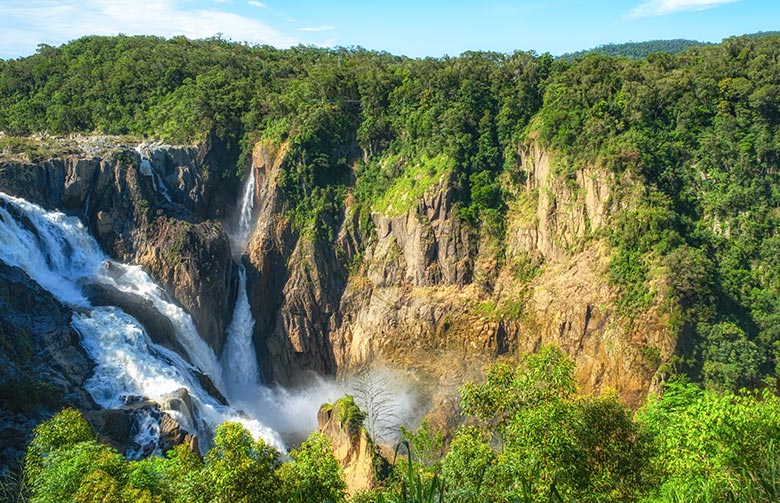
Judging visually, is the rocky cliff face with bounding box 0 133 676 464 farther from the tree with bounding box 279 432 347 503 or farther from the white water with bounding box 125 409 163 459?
the tree with bounding box 279 432 347 503

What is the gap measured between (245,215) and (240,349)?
1046 centimetres

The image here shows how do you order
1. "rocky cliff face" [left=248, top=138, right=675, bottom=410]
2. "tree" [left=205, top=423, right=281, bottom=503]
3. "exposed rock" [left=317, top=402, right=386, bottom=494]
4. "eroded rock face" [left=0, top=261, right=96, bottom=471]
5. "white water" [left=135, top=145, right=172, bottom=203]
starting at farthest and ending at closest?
"white water" [left=135, top=145, right=172, bottom=203]
"rocky cliff face" [left=248, top=138, right=675, bottom=410]
"exposed rock" [left=317, top=402, right=386, bottom=494]
"eroded rock face" [left=0, top=261, right=96, bottom=471]
"tree" [left=205, top=423, right=281, bottom=503]

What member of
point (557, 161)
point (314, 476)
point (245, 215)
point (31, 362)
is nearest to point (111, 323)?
point (31, 362)

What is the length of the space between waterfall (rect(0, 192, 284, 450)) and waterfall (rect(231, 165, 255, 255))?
880 centimetres

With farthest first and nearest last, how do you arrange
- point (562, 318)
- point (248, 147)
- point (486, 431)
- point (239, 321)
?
point (248, 147) < point (239, 321) < point (562, 318) < point (486, 431)

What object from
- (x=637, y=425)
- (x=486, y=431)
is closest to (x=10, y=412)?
(x=486, y=431)

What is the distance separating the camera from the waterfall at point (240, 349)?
1563 inches

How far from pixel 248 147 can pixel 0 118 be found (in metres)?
20.1

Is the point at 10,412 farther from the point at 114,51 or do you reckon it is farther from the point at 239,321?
the point at 114,51

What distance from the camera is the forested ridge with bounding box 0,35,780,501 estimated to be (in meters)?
12.7

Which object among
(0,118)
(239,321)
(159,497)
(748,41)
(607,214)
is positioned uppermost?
(748,41)

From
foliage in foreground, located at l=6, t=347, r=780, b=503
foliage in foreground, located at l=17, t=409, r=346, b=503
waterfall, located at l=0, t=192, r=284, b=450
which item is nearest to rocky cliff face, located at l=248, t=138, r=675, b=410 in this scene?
waterfall, located at l=0, t=192, r=284, b=450

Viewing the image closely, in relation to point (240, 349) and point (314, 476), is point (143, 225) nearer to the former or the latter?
point (240, 349)

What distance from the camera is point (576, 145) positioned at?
1476 inches
